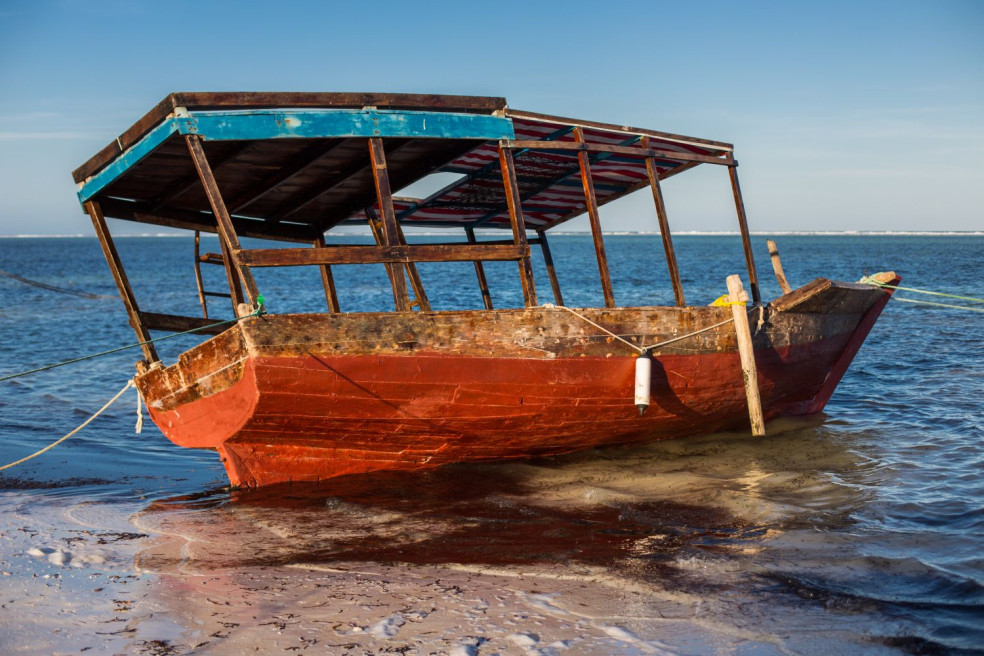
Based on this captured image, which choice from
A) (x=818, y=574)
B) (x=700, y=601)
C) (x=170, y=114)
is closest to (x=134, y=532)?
(x=170, y=114)

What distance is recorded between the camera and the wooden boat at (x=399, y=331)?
5.56 meters

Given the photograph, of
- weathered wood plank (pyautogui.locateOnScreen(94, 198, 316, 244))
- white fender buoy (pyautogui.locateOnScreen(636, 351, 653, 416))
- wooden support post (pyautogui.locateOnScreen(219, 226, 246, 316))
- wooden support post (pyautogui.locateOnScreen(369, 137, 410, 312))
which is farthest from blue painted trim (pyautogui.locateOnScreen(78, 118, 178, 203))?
white fender buoy (pyautogui.locateOnScreen(636, 351, 653, 416))

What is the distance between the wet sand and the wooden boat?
0.50 metres

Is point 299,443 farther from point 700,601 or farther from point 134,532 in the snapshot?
point 700,601

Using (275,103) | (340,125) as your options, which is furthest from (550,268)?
(275,103)

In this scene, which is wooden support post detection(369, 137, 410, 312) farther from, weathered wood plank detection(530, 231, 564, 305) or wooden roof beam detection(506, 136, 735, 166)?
weathered wood plank detection(530, 231, 564, 305)

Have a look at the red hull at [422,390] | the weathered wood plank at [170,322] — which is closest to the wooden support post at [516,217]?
the red hull at [422,390]

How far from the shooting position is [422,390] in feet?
19.2

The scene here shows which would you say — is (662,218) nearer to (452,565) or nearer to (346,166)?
(346,166)

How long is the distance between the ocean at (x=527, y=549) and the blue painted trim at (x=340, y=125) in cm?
280

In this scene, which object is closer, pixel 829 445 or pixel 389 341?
pixel 389 341

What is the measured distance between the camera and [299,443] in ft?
19.8

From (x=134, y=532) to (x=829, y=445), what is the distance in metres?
6.63

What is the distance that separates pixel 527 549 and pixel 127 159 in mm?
4221
